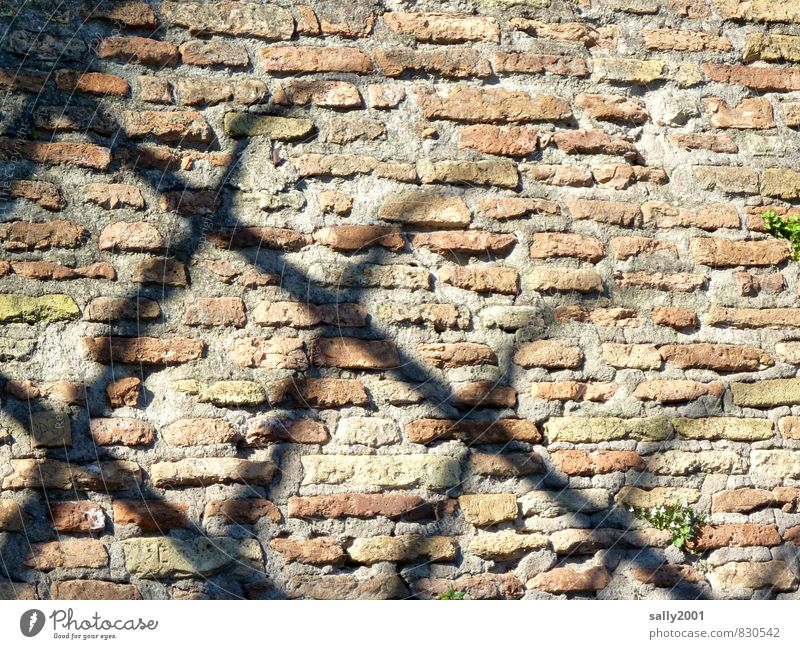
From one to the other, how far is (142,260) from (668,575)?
1747 millimetres

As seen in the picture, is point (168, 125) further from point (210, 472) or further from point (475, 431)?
point (475, 431)

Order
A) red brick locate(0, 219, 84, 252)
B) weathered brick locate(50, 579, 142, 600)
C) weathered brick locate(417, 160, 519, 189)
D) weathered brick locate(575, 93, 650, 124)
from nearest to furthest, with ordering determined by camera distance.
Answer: weathered brick locate(50, 579, 142, 600) → red brick locate(0, 219, 84, 252) → weathered brick locate(417, 160, 519, 189) → weathered brick locate(575, 93, 650, 124)

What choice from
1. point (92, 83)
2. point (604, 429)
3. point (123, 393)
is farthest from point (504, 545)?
point (92, 83)

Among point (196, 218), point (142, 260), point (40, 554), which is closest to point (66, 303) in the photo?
point (142, 260)

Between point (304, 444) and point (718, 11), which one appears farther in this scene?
point (718, 11)

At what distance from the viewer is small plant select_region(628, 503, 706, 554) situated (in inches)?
102

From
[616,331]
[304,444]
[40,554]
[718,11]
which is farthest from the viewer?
[718,11]

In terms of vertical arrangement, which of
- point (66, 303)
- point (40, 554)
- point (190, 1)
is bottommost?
point (40, 554)

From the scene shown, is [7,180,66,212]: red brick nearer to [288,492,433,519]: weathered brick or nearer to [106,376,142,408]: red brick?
[106,376,142,408]: red brick

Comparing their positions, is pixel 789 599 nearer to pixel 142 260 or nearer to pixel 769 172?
pixel 769 172

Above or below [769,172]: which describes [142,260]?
below

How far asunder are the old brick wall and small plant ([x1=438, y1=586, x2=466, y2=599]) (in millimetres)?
26

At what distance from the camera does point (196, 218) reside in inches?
100

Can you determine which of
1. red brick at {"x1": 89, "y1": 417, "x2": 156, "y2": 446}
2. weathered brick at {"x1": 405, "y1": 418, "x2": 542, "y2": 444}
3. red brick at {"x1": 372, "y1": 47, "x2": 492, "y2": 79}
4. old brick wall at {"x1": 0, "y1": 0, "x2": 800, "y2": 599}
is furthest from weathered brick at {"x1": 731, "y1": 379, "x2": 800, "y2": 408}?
red brick at {"x1": 89, "y1": 417, "x2": 156, "y2": 446}
